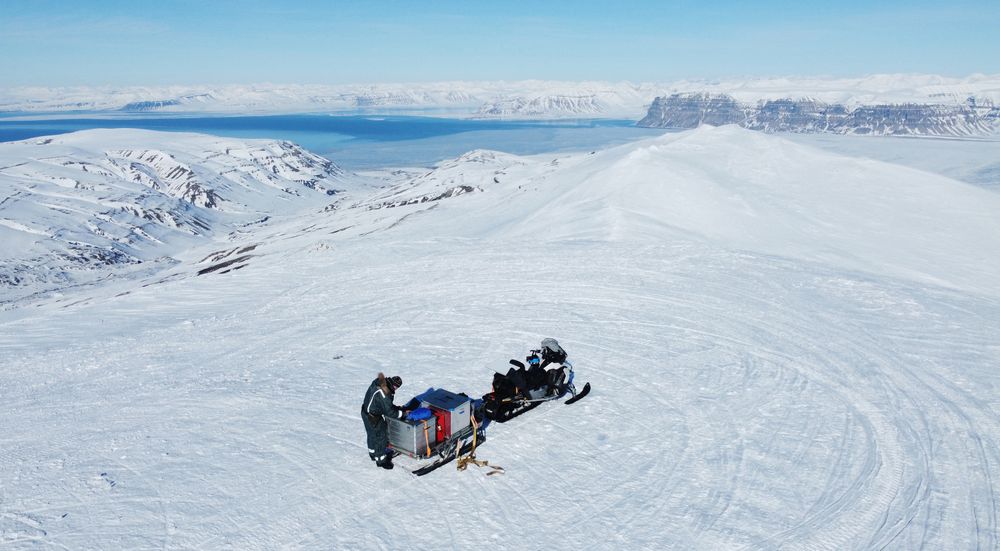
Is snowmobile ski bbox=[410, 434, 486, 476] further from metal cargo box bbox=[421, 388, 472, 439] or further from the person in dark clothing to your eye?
the person in dark clothing

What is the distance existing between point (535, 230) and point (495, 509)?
24367mm

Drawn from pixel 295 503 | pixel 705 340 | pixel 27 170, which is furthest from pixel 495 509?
pixel 27 170

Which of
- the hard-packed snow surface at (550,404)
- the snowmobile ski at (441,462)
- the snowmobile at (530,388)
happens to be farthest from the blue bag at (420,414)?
the snowmobile at (530,388)

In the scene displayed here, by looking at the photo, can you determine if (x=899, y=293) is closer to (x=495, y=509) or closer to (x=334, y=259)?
(x=495, y=509)

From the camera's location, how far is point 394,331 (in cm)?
1838

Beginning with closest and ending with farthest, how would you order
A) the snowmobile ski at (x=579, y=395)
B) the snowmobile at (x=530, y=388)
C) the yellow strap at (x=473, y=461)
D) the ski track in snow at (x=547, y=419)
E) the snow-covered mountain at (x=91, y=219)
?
the ski track in snow at (x=547, y=419) → the yellow strap at (x=473, y=461) → the snowmobile at (x=530, y=388) → the snowmobile ski at (x=579, y=395) → the snow-covered mountain at (x=91, y=219)

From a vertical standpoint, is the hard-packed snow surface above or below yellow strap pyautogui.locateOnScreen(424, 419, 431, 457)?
below

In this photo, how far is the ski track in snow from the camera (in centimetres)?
921

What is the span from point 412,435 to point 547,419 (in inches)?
132

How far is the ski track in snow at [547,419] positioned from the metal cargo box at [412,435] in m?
0.53

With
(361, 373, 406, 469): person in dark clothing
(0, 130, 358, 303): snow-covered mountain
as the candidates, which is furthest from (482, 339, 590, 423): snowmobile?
(0, 130, 358, 303): snow-covered mountain

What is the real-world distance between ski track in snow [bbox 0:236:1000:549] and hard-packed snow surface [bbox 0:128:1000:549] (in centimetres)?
6

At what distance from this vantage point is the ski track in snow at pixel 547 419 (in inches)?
363

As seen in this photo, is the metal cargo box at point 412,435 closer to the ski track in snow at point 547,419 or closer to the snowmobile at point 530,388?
the ski track in snow at point 547,419
